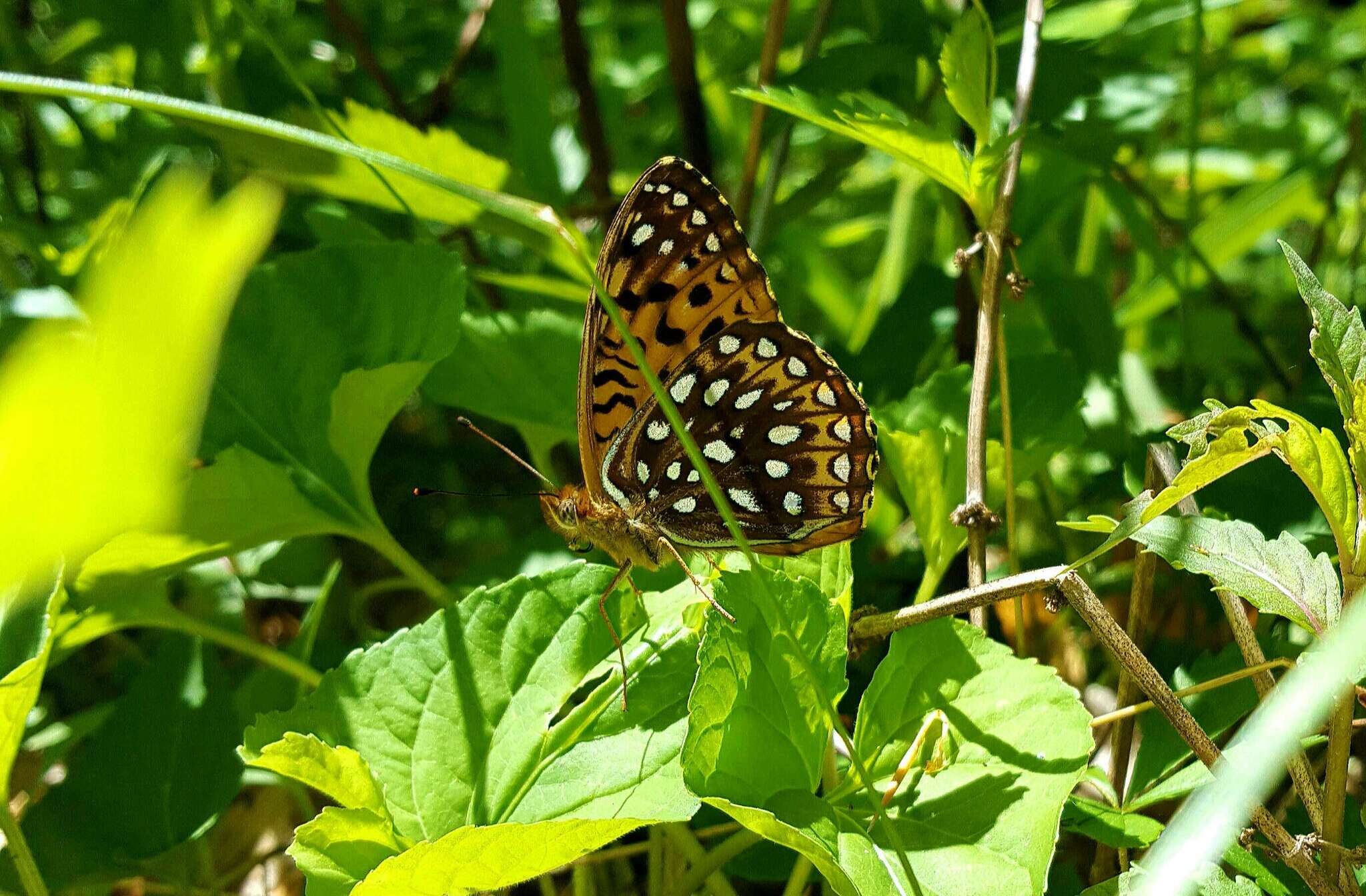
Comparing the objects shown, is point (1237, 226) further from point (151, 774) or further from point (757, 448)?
point (151, 774)

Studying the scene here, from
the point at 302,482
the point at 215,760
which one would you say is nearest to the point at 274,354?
the point at 302,482

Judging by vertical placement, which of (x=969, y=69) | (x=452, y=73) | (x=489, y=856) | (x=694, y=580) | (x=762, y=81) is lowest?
(x=489, y=856)

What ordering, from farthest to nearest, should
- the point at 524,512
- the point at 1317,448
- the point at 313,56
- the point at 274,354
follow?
the point at 313,56 < the point at 524,512 < the point at 274,354 < the point at 1317,448

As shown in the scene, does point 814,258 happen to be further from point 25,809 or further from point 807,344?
point 25,809

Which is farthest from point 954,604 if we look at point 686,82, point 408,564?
point 686,82

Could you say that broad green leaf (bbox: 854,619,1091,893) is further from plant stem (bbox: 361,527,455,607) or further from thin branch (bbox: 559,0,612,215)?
thin branch (bbox: 559,0,612,215)

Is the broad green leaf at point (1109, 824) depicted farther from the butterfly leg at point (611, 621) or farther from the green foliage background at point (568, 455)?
the butterfly leg at point (611, 621)
